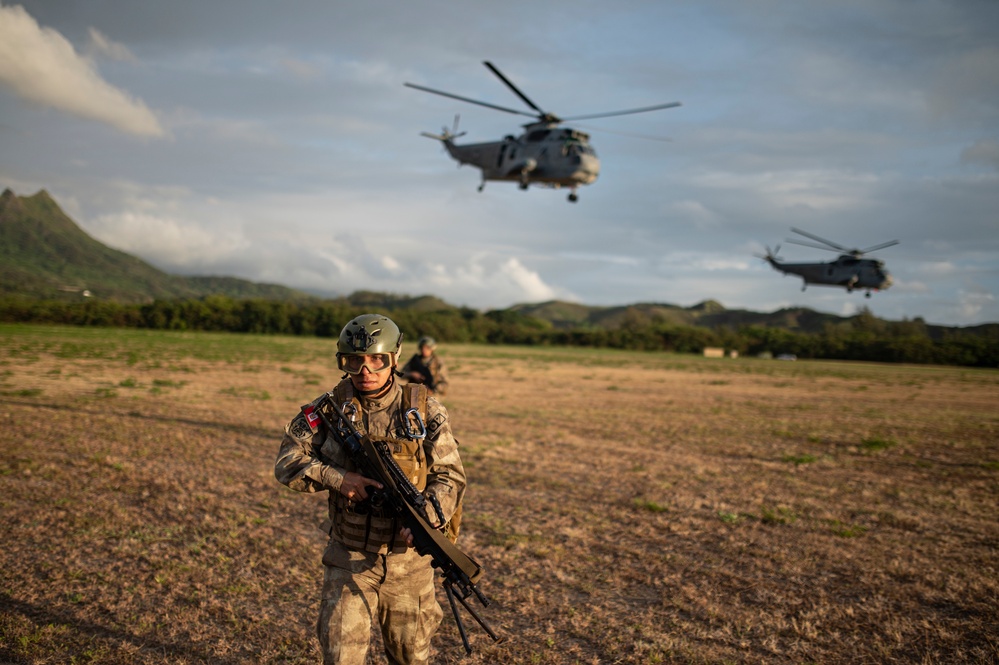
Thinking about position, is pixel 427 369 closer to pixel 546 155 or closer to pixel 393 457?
pixel 393 457

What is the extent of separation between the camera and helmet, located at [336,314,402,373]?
3.69 m

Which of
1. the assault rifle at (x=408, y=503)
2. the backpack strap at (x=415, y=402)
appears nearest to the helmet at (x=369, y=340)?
the backpack strap at (x=415, y=402)

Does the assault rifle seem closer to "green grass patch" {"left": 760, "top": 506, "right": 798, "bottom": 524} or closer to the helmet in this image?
the helmet

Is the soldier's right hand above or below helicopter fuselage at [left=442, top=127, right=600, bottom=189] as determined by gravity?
below

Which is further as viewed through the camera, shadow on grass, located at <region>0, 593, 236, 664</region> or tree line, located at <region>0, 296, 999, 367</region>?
tree line, located at <region>0, 296, 999, 367</region>

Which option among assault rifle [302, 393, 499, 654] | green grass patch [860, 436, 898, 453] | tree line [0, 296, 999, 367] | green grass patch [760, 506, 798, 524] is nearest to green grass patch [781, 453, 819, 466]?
green grass patch [860, 436, 898, 453]

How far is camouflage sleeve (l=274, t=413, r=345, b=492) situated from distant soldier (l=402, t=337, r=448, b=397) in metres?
7.79

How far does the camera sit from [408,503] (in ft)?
11.4

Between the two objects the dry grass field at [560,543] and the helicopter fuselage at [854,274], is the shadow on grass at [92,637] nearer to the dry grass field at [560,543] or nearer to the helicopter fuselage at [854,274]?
the dry grass field at [560,543]

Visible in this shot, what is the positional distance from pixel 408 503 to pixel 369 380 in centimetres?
78

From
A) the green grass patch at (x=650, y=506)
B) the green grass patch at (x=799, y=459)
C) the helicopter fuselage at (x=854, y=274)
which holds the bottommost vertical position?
the green grass patch at (x=650, y=506)

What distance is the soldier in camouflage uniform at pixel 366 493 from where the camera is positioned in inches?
140

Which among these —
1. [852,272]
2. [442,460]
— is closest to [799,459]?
[442,460]

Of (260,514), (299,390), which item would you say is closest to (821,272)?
(299,390)
